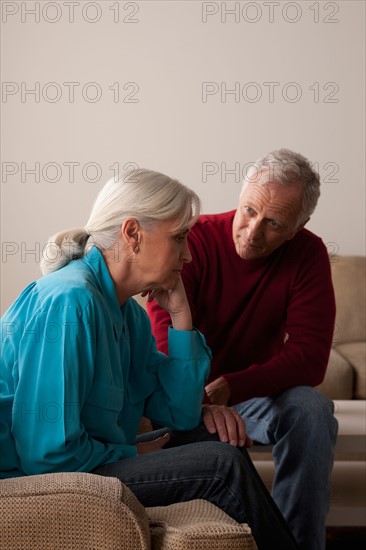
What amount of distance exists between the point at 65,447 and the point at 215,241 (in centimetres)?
104

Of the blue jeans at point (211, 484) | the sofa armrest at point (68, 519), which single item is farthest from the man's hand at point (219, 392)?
the sofa armrest at point (68, 519)

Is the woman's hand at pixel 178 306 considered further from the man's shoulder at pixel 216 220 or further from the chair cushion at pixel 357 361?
the chair cushion at pixel 357 361

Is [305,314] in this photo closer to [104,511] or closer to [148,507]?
[148,507]

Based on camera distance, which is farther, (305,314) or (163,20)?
(163,20)

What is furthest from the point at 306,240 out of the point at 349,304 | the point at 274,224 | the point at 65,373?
the point at 349,304

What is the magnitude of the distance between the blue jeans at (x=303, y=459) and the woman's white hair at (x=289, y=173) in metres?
0.54

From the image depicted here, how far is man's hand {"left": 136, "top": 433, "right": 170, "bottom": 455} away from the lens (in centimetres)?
184

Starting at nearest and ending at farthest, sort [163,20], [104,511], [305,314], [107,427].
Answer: [104,511] < [107,427] < [305,314] < [163,20]

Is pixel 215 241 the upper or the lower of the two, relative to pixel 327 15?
lower

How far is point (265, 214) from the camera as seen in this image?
227cm

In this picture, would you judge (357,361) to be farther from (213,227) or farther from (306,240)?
(213,227)

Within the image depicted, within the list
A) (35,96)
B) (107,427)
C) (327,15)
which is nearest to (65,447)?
(107,427)

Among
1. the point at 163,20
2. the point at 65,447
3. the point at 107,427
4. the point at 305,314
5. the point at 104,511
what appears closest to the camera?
the point at 104,511

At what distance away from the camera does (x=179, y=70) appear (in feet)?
13.5
